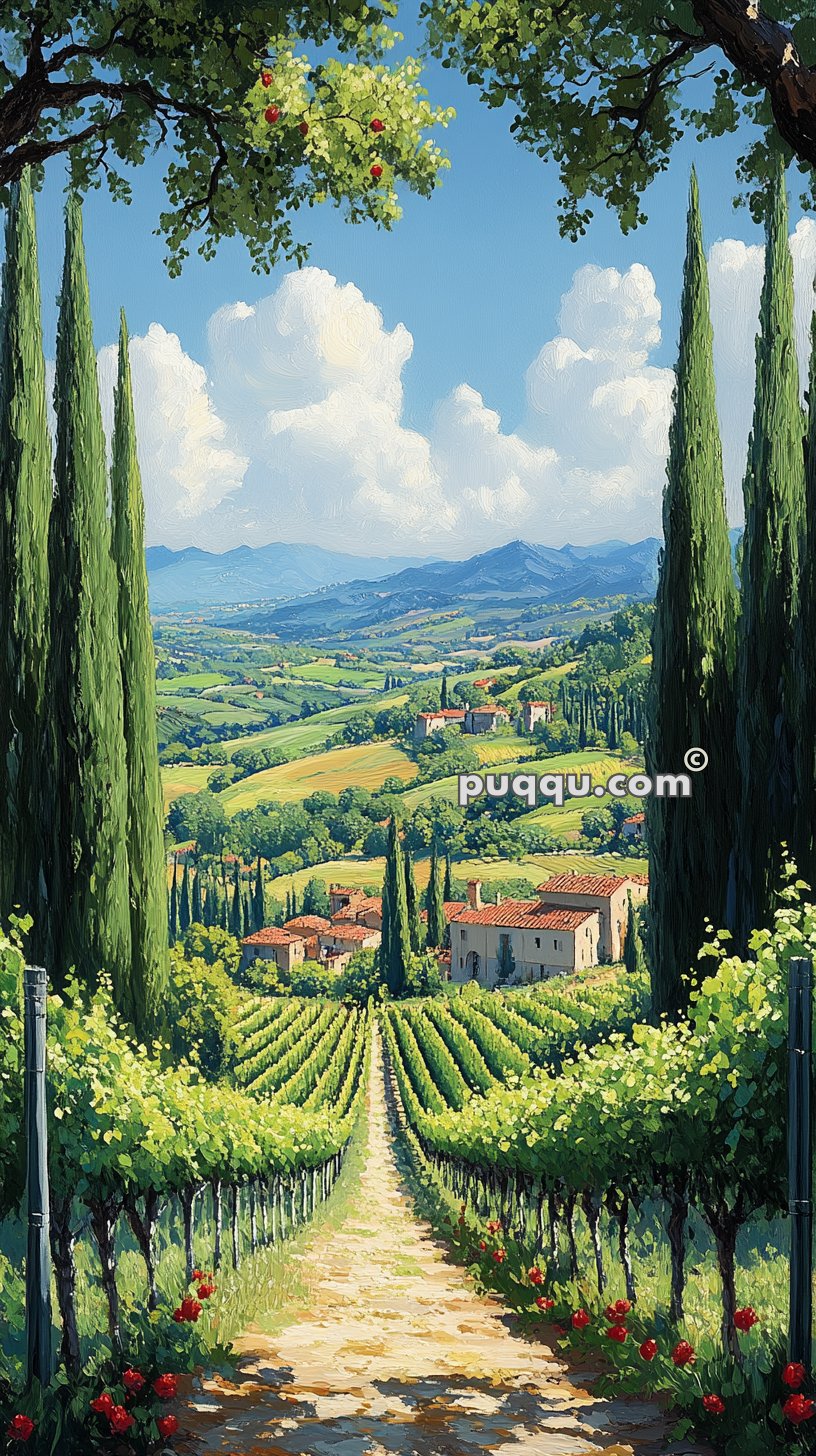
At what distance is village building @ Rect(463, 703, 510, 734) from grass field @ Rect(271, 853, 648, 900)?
9.51ft

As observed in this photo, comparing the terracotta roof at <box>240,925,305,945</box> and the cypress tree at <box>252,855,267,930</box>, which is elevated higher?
the cypress tree at <box>252,855,267,930</box>

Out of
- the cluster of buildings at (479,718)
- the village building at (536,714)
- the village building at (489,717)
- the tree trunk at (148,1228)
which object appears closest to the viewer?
the tree trunk at (148,1228)

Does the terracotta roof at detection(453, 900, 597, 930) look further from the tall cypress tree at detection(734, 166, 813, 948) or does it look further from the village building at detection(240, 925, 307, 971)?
the tall cypress tree at detection(734, 166, 813, 948)

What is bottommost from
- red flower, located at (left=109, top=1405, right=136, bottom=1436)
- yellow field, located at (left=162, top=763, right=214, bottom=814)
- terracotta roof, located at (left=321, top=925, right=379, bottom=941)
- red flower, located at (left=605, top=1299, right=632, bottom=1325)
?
terracotta roof, located at (left=321, top=925, right=379, bottom=941)

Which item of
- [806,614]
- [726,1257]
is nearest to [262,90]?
[726,1257]

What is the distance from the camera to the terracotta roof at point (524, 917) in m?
14.2

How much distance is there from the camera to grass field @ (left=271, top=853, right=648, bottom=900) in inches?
655

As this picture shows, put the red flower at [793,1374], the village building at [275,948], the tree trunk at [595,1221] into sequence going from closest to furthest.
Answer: the red flower at [793,1374], the tree trunk at [595,1221], the village building at [275,948]

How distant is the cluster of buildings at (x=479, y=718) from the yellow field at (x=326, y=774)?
0.86 meters

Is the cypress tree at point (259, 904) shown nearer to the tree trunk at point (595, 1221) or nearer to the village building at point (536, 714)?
the village building at point (536, 714)

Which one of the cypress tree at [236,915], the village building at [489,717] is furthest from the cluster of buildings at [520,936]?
the village building at [489,717]

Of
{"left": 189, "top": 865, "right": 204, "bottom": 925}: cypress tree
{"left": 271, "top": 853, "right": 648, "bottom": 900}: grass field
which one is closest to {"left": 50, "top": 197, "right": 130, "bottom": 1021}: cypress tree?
{"left": 271, "top": 853, "right": 648, "bottom": 900}: grass field

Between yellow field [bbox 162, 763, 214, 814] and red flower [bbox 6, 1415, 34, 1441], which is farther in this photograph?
yellow field [bbox 162, 763, 214, 814]

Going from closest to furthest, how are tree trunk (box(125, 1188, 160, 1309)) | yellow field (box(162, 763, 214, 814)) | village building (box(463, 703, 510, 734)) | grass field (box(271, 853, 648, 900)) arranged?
tree trunk (box(125, 1188, 160, 1309))
grass field (box(271, 853, 648, 900))
village building (box(463, 703, 510, 734))
yellow field (box(162, 763, 214, 814))
